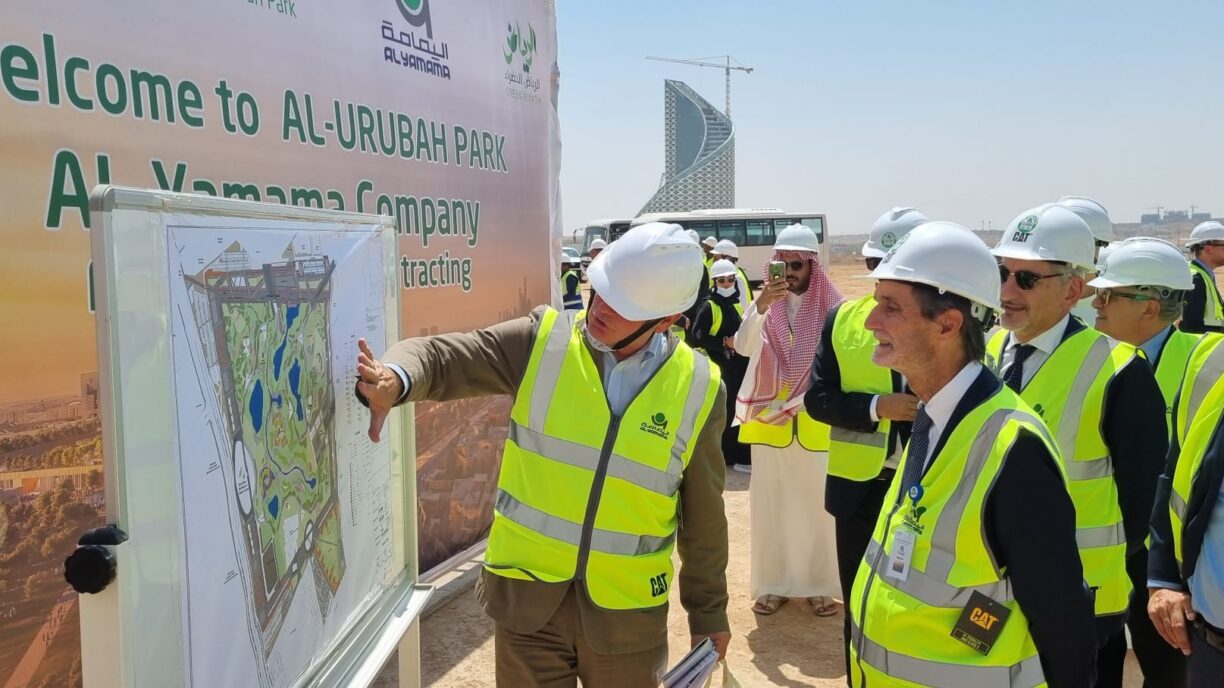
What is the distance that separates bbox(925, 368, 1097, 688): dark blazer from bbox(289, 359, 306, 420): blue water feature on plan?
150cm

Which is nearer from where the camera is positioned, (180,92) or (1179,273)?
(180,92)

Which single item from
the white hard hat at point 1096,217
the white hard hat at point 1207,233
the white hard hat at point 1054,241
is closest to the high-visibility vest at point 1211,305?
the white hard hat at point 1207,233

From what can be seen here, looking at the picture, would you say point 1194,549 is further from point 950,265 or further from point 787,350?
point 787,350

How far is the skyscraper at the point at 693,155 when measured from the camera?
67.0 m

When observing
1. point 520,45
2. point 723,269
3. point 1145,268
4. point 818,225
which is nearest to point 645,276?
point 1145,268

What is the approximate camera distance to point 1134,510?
263 centimetres

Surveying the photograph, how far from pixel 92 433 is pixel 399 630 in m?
1.15

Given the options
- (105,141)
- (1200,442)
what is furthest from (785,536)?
(105,141)

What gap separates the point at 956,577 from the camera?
5.72 feet

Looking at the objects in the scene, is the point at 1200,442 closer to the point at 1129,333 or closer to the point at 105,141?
the point at 1129,333

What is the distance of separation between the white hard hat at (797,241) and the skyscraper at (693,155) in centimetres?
6027

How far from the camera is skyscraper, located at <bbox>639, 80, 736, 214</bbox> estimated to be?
67000 millimetres

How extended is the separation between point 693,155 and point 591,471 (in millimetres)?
76757

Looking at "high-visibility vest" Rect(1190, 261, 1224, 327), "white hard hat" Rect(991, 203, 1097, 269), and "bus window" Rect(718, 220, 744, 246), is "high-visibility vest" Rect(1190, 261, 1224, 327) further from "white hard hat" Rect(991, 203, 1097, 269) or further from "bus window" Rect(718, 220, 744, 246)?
"bus window" Rect(718, 220, 744, 246)
